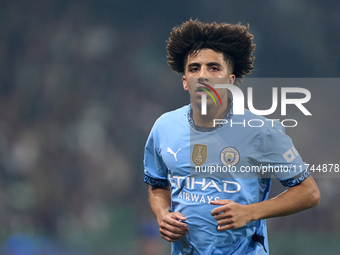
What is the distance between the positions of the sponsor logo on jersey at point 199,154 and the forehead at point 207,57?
0.46m

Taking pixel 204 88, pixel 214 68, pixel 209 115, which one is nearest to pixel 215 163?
pixel 209 115

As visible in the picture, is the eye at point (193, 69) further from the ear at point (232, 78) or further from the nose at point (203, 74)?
the ear at point (232, 78)

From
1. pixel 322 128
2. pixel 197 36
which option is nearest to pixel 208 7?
pixel 322 128

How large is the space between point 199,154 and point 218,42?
0.62 meters

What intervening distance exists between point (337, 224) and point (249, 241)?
140 inches

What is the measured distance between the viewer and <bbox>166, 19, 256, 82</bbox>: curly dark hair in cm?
237

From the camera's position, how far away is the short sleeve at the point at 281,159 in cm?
211

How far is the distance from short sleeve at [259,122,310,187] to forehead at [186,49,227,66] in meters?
0.48

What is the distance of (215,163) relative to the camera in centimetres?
224

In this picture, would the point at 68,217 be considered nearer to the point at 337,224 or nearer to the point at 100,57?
the point at 100,57

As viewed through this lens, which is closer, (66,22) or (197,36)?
(197,36)

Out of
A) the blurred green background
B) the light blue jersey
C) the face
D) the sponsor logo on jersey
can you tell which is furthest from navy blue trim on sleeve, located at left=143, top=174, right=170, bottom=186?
the blurred green background

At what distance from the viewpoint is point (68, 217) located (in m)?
5.43

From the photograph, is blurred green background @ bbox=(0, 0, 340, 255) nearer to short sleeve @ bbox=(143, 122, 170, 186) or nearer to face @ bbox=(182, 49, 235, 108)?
short sleeve @ bbox=(143, 122, 170, 186)
